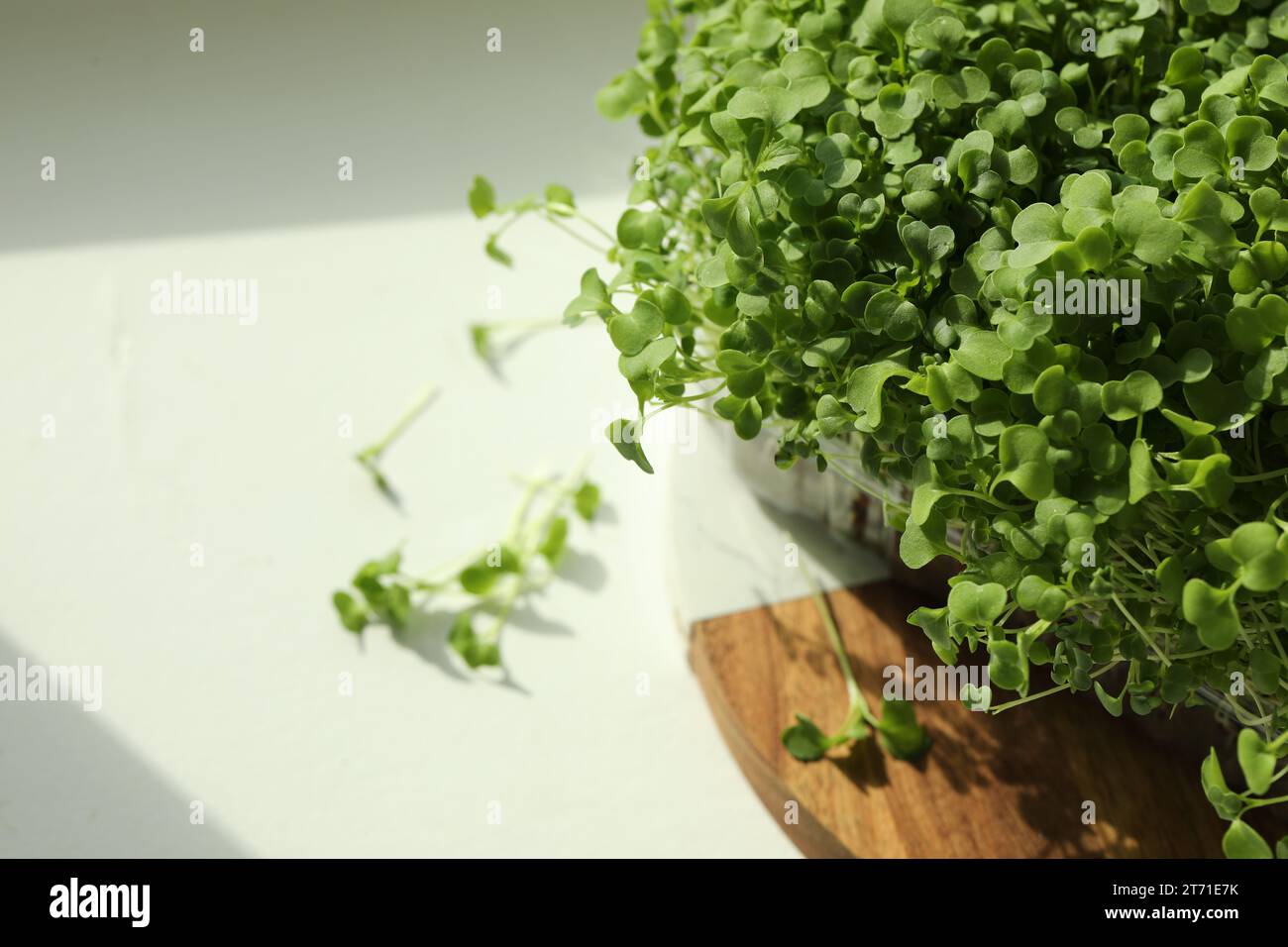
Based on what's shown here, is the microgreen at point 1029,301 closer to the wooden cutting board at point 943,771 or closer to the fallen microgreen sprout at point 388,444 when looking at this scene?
the wooden cutting board at point 943,771

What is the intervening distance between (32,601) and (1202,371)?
114cm

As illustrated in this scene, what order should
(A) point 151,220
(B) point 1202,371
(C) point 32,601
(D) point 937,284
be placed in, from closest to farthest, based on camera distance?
(B) point 1202,371 → (D) point 937,284 → (C) point 32,601 → (A) point 151,220

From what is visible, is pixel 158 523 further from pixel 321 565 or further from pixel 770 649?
pixel 770 649

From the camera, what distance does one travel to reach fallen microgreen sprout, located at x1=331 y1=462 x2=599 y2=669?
3.87 ft

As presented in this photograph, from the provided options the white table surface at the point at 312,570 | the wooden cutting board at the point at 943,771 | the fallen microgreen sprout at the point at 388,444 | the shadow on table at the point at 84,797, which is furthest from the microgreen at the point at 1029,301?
the shadow on table at the point at 84,797

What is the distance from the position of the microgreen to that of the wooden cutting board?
14 centimetres

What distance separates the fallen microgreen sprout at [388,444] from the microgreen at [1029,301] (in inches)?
21.8

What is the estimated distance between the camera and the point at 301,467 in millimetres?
1320

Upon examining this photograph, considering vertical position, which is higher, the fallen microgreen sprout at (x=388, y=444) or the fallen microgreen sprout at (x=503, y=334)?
the fallen microgreen sprout at (x=503, y=334)

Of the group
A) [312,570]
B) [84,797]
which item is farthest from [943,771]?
[84,797]

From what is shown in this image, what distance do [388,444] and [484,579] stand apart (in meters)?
0.24

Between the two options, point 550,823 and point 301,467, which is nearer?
point 550,823

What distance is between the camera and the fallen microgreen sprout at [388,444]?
1305 mm

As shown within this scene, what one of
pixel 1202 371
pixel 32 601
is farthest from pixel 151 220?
pixel 1202 371
